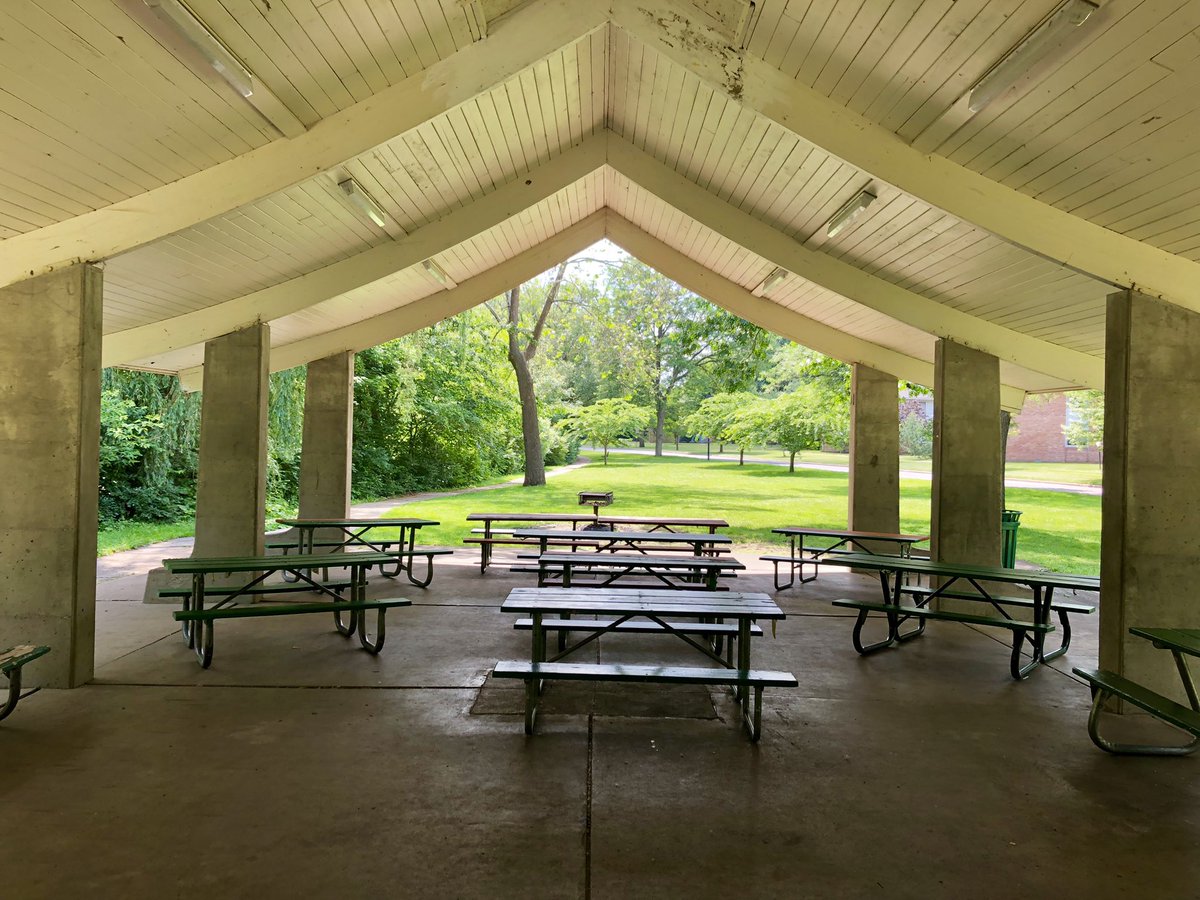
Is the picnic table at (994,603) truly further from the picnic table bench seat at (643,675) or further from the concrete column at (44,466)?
the concrete column at (44,466)

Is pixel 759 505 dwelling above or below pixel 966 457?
below

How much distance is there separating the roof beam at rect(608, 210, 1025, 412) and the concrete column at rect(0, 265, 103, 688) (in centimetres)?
610

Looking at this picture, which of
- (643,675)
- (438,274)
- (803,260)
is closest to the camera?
(643,675)

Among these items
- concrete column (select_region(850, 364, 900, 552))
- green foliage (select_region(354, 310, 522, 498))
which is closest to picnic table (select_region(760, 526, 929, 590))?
concrete column (select_region(850, 364, 900, 552))

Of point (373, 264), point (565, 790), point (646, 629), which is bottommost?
point (565, 790)

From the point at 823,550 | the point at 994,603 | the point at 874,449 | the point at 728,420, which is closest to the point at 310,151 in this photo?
the point at 994,603

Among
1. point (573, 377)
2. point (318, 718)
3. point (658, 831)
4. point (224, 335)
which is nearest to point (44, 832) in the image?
point (318, 718)

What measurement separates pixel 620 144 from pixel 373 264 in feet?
8.76

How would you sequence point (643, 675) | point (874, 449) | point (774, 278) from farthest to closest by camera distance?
point (874, 449)
point (774, 278)
point (643, 675)

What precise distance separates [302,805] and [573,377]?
45.9 meters

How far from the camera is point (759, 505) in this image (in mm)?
20031

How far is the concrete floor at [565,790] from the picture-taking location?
9.04 ft

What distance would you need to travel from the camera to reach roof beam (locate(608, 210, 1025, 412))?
916 cm

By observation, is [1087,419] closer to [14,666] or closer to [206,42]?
[206,42]
